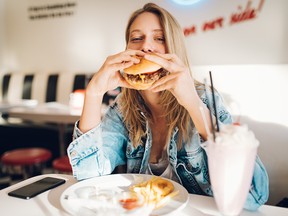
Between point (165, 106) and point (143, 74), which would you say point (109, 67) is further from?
point (165, 106)

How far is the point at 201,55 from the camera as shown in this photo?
3.48 metres

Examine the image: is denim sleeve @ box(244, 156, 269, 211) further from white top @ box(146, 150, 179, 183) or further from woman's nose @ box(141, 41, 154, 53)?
woman's nose @ box(141, 41, 154, 53)

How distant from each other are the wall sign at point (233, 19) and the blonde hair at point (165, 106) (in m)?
1.84

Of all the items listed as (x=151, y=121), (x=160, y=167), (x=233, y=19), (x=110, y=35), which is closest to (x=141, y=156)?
(x=160, y=167)

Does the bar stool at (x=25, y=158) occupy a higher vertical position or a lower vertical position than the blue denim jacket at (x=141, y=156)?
lower

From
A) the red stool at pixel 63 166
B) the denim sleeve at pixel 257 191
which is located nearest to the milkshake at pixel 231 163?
the denim sleeve at pixel 257 191

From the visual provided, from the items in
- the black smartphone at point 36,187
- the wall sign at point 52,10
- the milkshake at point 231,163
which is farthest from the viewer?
the wall sign at point 52,10

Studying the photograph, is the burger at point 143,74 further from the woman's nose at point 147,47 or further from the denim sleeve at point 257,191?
the denim sleeve at point 257,191

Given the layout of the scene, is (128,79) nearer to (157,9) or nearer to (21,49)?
(157,9)

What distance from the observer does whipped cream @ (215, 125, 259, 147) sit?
0.73 metres

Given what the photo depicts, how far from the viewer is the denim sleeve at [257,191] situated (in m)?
0.94

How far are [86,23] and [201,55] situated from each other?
6.31 ft

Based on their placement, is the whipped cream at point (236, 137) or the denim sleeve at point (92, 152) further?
the denim sleeve at point (92, 152)

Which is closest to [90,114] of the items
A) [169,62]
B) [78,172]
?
[78,172]
